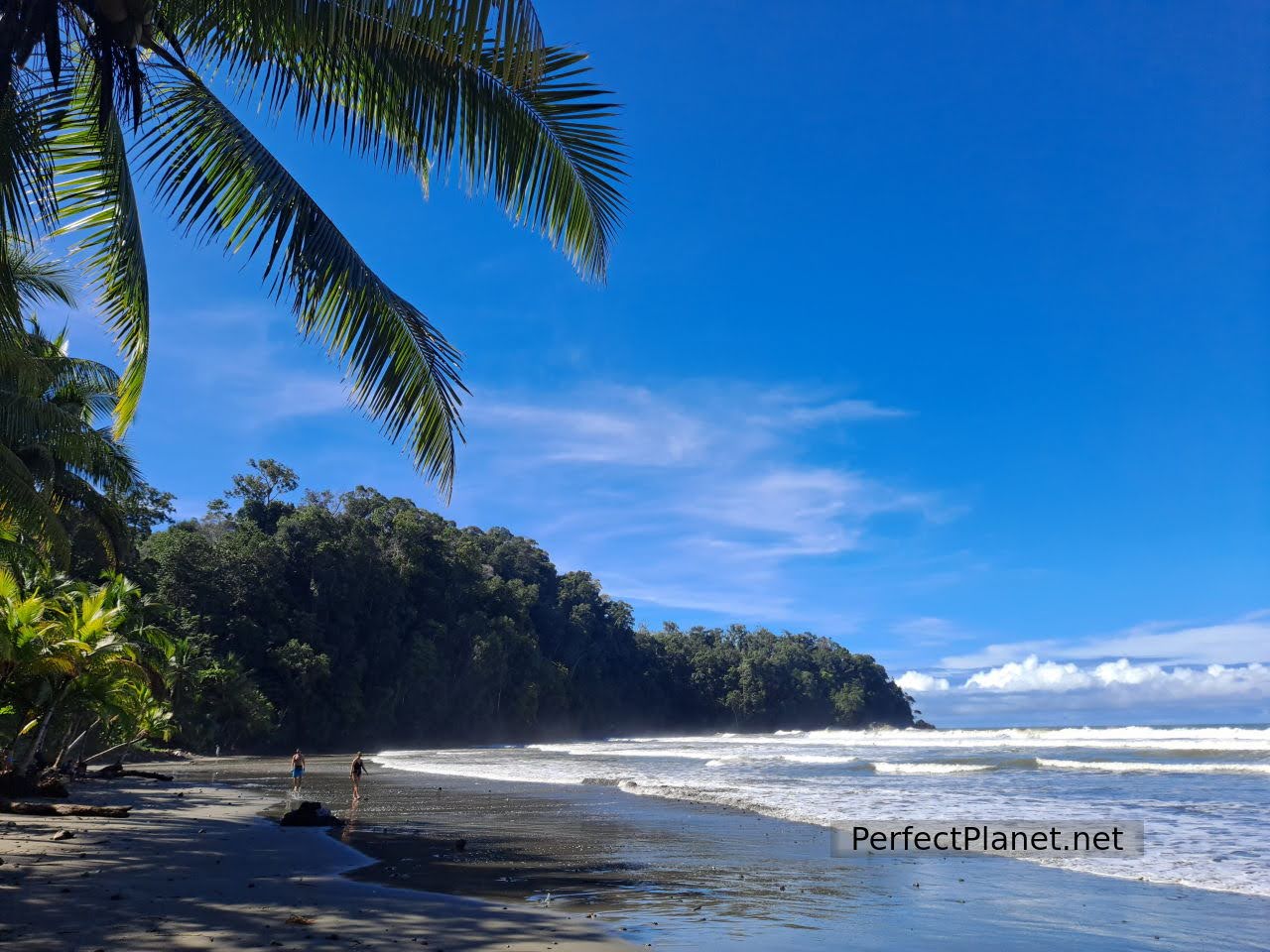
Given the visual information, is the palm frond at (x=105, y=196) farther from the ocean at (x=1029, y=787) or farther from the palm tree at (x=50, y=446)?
the ocean at (x=1029, y=787)

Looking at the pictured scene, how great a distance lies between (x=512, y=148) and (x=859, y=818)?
39.8 feet

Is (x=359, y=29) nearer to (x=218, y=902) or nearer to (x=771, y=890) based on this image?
(x=218, y=902)

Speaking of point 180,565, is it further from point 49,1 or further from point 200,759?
point 49,1

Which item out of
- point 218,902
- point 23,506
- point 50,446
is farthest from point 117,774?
point 218,902

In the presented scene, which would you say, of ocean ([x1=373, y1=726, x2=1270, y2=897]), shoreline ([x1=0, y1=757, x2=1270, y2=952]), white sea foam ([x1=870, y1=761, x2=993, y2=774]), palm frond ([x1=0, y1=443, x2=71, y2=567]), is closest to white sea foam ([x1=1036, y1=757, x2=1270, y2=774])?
ocean ([x1=373, y1=726, x2=1270, y2=897])

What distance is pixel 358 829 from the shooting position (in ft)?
39.5

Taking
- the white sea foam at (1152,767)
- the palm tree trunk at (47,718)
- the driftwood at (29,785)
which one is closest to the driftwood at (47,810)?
the driftwood at (29,785)

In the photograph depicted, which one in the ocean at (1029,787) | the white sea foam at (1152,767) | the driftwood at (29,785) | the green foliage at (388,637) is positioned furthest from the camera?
the green foliage at (388,637)

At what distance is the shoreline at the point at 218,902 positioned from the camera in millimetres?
5387

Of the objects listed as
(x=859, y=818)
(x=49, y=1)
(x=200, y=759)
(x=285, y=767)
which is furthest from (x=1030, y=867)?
(x=200, y=759)

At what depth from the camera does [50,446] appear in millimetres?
10352

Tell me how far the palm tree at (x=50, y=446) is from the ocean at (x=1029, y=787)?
1143cm

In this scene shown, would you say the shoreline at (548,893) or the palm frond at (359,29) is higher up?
the palm frond at (359,29)

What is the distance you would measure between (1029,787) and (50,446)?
19473mm
